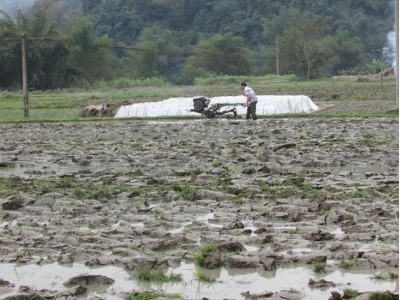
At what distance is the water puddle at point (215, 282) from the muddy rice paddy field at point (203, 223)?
1cm

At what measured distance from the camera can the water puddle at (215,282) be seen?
520 centimetres

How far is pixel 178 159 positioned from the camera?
45.4ft

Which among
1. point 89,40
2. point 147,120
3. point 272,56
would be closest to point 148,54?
point 89,40

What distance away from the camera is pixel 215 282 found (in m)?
5.50

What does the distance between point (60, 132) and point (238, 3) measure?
293ft

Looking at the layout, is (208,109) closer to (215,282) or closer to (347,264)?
(347,264)

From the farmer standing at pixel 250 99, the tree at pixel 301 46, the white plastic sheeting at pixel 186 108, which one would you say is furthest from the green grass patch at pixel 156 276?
the tree at pixel 301 46

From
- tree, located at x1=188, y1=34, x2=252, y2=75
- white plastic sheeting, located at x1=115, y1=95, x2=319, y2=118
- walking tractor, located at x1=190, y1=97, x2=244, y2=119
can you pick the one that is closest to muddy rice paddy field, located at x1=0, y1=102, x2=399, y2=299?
walking tractor, located at x1=190, y1=97, x2=244, y2=119

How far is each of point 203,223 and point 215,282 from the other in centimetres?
206

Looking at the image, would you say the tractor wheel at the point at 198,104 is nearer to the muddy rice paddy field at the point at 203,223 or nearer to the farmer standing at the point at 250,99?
the farmer standing at the point at 250,99

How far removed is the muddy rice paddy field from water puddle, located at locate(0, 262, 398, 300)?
0.05 ft

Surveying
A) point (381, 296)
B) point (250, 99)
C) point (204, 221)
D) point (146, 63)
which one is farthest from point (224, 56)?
point (381, 296)

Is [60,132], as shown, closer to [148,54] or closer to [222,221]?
[222,221]

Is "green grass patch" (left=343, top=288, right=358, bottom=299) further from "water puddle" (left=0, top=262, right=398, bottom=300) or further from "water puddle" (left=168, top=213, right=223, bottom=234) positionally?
"water puddle" (left=168, top=213, right=223, bottom=234)
